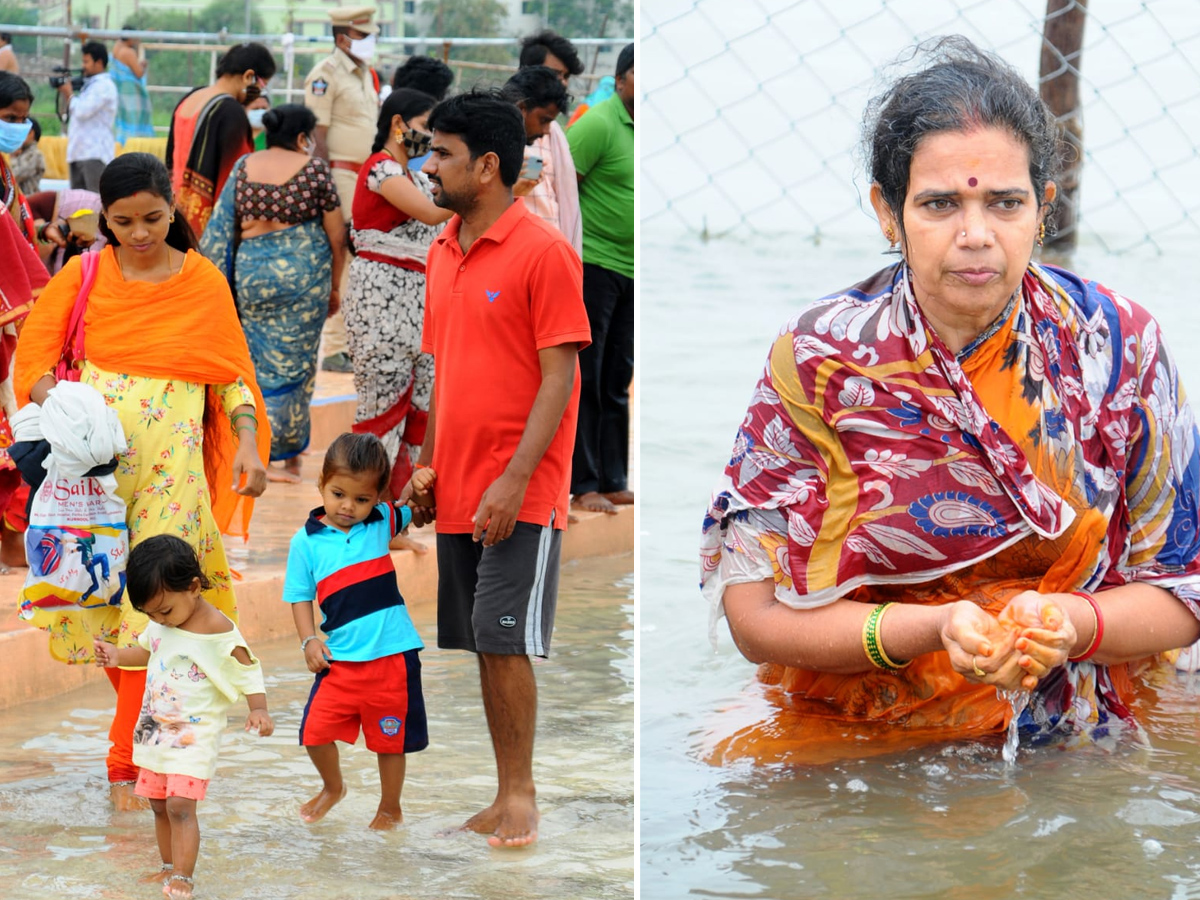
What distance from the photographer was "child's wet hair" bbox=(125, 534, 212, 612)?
320 cm

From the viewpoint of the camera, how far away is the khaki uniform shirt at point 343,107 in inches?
311

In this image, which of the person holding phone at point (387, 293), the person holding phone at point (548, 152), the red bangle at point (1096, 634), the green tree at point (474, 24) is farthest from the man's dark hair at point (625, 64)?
the green tree at point (474, 24)

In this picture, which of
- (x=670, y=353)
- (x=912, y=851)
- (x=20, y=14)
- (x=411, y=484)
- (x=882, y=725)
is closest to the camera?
(x=912, y=851)

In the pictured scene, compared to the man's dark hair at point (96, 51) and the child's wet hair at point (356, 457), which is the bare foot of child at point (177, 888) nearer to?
the child's wet hair at point (356, 457)

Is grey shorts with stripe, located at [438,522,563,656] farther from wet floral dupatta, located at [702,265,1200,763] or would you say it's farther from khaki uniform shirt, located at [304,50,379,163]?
khaki uniform shirt, located at [304,50,379,163]

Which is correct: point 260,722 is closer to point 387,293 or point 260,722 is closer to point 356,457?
point 356,457

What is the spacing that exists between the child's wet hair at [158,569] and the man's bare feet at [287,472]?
141 inches

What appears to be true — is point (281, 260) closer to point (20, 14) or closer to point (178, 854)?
point (178, 854)

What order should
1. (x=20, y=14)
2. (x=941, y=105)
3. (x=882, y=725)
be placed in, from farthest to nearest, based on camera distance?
(x=20, y=14) < (x=882, y=725) < (x=941, y=105)

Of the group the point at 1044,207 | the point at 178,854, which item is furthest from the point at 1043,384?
the point at 178,854

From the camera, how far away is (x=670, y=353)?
27.8 feet

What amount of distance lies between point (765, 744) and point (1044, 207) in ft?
4.02

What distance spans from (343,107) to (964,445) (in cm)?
553

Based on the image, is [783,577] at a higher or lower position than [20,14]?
lower
